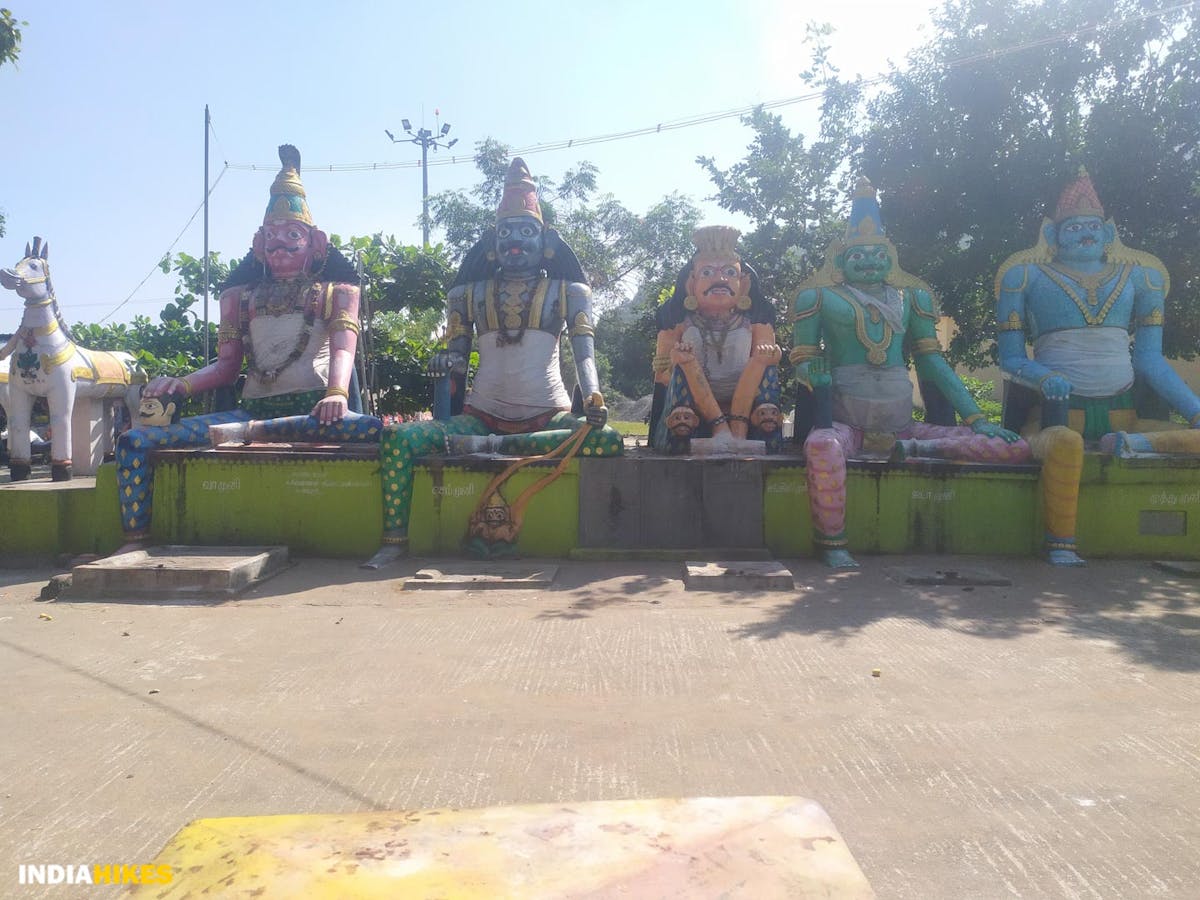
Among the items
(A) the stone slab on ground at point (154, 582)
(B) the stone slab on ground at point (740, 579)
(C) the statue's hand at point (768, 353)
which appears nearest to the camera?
(A) the stone slab on ground at point (154, 582)

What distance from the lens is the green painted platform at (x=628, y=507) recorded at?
6816mm

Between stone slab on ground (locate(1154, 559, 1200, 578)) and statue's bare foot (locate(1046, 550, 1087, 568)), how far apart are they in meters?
0.52

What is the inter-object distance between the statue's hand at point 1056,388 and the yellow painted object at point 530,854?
227 inches

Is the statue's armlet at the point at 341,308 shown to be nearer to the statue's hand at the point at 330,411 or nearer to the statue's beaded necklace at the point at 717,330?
the statue's hand at the point at 330,411

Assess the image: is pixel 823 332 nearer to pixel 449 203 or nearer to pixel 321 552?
pixel 321 552

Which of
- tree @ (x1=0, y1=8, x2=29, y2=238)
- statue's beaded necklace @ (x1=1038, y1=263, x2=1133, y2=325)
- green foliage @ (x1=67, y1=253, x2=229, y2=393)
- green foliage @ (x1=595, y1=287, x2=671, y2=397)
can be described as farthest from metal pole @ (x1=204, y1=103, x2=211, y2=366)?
green foliage @ (x1=595, y1=287, x2=671, y2=397)

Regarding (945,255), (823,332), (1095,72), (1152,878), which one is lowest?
(1152,878)

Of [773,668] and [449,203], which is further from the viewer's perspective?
[449,203]

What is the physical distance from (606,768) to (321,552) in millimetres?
4643

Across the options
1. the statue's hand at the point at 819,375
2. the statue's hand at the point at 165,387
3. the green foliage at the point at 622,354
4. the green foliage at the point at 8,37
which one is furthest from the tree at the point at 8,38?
the green foliage at the point at 622,354

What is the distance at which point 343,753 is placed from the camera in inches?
118

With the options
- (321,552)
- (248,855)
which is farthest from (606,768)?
(321,552)

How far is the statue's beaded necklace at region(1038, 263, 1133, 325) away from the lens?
7.39 meters

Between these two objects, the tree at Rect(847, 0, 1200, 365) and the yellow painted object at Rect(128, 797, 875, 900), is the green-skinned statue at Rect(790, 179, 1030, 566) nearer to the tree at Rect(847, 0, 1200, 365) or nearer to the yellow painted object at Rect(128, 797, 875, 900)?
the tree at Rect(847, 0, 1200, 365)
